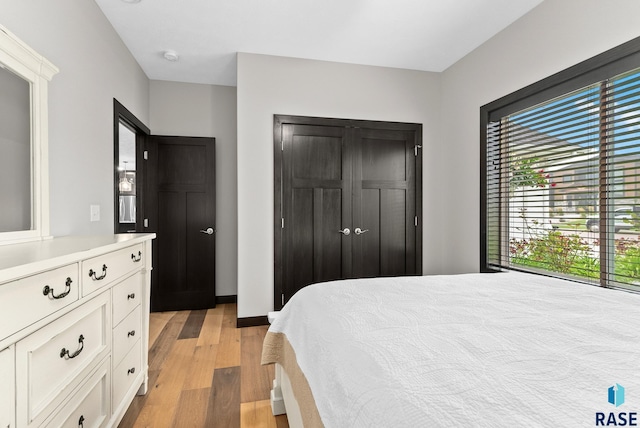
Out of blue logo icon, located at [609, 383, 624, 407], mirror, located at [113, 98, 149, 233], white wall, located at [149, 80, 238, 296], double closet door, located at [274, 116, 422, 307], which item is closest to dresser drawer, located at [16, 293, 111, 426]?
blue logo icon, located at [609, 383, 624, 407]

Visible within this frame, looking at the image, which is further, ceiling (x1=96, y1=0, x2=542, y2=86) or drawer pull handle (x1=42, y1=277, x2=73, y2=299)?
ceiling (x1=96, y1=0, x2=542, y2=86)

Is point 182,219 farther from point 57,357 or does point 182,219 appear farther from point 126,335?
point 57,357

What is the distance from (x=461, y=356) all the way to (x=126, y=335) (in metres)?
1.69

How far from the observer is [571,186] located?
2270mm

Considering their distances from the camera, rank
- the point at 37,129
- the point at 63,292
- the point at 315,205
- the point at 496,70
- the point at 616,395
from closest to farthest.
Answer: the point at 616,395 → the point at 63,292 → the point at 37,129 → the point at 496,70 → the point at 315,205

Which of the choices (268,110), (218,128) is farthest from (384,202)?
(218,128)

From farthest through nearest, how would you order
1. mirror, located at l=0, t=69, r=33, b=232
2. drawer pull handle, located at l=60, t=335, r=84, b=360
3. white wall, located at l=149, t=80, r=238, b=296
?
white wall, located at l=149, t=80, r=238, b=296, mirror, located at l=0, t=69, r=33, b=232, drawer pull handle, located at l=60, t=335, r=84, b=360

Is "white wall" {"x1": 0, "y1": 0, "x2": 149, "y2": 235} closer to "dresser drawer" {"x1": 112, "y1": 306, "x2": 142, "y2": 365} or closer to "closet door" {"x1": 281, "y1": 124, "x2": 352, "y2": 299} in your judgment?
"dresser drawer" {"x1": 112, "y1": 306, "x2": 142, "y2": 365}

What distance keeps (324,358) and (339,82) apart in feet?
10.2

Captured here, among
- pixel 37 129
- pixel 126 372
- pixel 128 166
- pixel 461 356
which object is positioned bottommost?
pixel 126 372

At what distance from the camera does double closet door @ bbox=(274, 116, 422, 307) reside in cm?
333

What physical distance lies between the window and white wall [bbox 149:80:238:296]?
9.31ft

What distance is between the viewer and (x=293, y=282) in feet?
11.0

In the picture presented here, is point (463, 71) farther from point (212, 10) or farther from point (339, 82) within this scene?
point (212, 10)
